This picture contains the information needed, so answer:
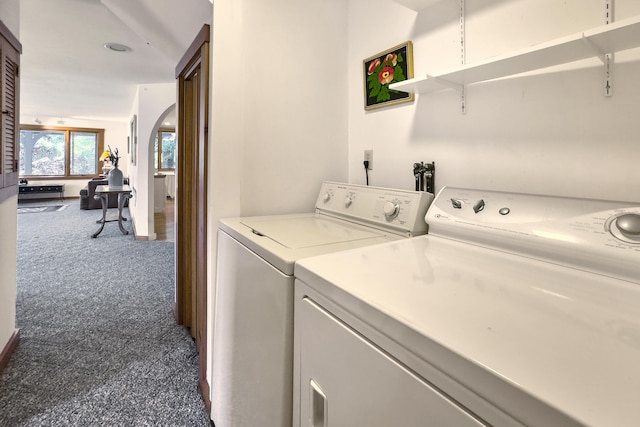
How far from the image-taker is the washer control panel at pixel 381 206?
1183mm

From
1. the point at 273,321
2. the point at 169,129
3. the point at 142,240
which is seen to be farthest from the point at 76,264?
the point at 169,129

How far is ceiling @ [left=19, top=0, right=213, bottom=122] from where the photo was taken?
6.82ft

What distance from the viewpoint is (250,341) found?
106cm

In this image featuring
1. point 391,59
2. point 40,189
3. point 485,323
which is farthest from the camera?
point 40,189

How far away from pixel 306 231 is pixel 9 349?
1941 millimetres

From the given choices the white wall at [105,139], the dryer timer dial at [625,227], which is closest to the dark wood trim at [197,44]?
the dryer timer dial at [625,227]

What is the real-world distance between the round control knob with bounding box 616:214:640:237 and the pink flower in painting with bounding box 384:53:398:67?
1.11 meters

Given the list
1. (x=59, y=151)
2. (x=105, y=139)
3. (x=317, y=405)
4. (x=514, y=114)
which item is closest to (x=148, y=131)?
(x=514, y=114)

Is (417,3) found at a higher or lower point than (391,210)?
higher

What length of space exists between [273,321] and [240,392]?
0.43m

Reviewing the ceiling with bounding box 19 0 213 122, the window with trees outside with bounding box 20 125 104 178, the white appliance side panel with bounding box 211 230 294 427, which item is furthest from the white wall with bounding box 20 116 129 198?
the white appliance side panel with bounding box 211 230 294 427

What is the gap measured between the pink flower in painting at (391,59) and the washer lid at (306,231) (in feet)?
2.60

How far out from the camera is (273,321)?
0.90 metres

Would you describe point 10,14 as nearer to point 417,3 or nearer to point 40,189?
point 417,3
